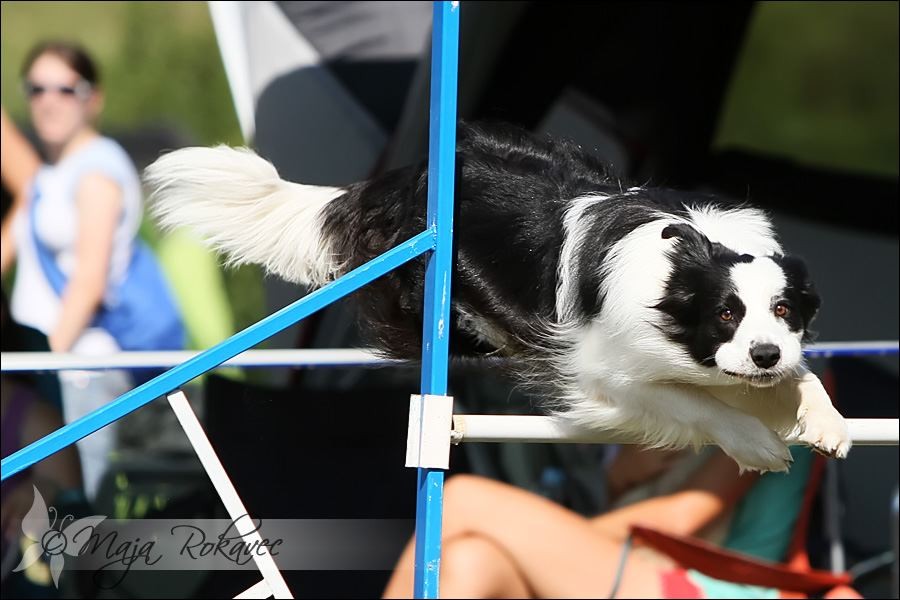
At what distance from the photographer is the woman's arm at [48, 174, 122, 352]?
406 centimetres

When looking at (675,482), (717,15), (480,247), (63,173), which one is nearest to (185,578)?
(480,247)

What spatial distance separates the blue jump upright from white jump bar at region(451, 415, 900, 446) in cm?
10

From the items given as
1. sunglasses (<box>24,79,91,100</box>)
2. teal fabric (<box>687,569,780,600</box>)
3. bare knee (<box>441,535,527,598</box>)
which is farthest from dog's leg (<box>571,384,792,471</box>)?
sunglasses (<box>24,79,91,100</box>)

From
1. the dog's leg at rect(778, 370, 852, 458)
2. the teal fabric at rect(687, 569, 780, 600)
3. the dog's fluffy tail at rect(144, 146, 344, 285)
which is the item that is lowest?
the teal fabric at rect(687, 569, 780, 600)

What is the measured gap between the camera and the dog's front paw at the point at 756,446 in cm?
212

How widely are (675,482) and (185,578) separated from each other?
1.68m

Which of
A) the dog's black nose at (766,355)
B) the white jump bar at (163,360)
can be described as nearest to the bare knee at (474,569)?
the white jump bar at (163,360)

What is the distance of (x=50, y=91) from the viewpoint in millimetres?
4234

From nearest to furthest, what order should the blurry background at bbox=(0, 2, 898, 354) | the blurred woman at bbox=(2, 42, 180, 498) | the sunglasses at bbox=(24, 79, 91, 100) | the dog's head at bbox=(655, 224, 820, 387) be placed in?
the dog's head at bbox=(655, 224, 820, 387)
the blurred woman at bbox=(2, 42, 180, 498)
the sunglasses at bbox=(24, 79, 91, 100)
the blurry background at bbox=(0, 2, 898, 354)

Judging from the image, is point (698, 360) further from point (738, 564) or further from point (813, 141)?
point (813, 141)

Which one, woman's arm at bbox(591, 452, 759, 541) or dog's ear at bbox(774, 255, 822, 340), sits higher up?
dog's ear at bbox(774, 255, 822, 340)

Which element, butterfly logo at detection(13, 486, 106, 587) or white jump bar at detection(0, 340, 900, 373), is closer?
butterfly logo at detection(13, 486, 106, 587)

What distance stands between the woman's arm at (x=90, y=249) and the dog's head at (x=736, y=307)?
2543 mm

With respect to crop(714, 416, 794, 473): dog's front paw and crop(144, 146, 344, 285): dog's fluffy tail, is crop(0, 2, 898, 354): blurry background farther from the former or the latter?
crop(714, 416, 794, 473): dog's front paw
